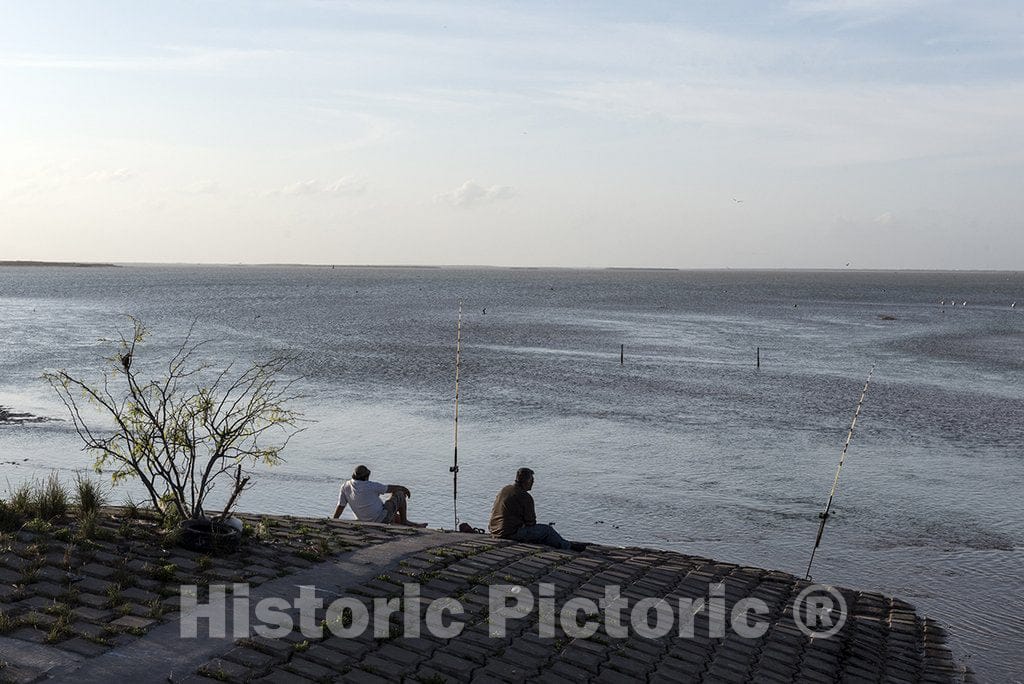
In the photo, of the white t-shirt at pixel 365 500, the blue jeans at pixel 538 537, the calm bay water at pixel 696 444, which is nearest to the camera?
the blue jeans at pixel 538 537

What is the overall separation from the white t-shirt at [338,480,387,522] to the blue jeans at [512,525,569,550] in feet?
6.35

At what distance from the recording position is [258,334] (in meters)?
55.2

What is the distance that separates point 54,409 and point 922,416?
22577 millimetres

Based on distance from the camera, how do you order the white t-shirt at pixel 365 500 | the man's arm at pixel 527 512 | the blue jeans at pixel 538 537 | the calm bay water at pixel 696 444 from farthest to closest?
1. the calm bay water at pixel 696 444
2. the white t-shirt at pixel 365 500
3. the man's arm at pixel 527 512
4. the blue jeans at pixel 538 537

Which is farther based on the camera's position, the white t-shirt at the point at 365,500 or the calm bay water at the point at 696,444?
the calm bay water at the point at 696,444

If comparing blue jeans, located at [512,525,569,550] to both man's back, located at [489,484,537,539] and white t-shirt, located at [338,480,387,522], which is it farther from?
white t-shirt, located at [338,480,387,522]

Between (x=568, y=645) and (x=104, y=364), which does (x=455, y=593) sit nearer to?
(x=568, y=645)

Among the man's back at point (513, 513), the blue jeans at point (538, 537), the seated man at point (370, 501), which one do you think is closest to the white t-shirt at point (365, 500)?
the seated man at point (370, 501)

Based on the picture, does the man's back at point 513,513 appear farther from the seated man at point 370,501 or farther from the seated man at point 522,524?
the seated man at point 370,501

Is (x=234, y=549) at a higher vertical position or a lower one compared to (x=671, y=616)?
higher

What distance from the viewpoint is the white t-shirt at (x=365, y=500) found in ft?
38.8

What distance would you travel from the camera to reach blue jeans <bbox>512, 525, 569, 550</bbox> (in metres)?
10.8

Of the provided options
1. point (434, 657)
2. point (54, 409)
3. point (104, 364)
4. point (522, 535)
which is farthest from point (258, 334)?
point (434, 657)

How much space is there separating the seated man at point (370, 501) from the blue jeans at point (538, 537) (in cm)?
145
